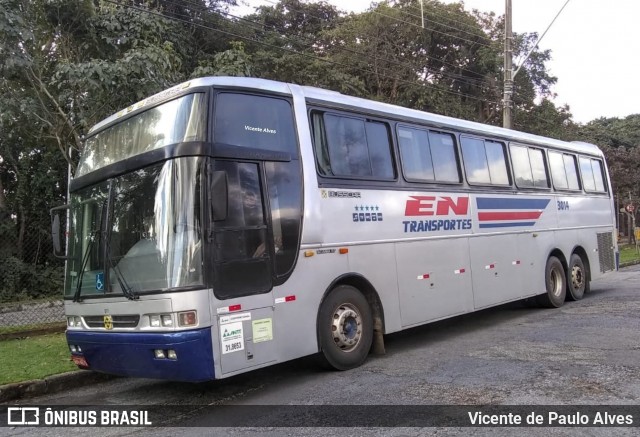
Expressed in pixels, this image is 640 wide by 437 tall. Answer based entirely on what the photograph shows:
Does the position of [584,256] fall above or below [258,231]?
below

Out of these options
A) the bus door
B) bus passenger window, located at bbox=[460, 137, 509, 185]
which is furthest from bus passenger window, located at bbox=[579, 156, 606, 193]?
the bus door

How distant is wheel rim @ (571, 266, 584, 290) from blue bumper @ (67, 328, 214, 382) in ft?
31.6

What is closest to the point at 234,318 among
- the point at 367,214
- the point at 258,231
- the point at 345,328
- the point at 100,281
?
the point at 258,231

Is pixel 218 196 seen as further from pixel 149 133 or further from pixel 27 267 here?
pixel 27 267

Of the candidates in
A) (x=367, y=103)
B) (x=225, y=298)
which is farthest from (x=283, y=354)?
(x=367, y=103)

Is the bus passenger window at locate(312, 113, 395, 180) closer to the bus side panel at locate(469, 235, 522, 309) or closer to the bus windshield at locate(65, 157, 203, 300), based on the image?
the bus windshield at locate(65, 157, 203, 300)

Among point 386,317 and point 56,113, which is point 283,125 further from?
point 56,113

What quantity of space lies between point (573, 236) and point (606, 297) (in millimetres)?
1604

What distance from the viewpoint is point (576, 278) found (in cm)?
1221

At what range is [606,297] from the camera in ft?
40.1

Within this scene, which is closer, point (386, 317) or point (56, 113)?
point (386, 317)

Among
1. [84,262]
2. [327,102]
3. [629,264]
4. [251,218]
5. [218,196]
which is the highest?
[327,102]

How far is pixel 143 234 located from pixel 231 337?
136 centimetres

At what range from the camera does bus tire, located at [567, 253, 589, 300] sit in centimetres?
1188
